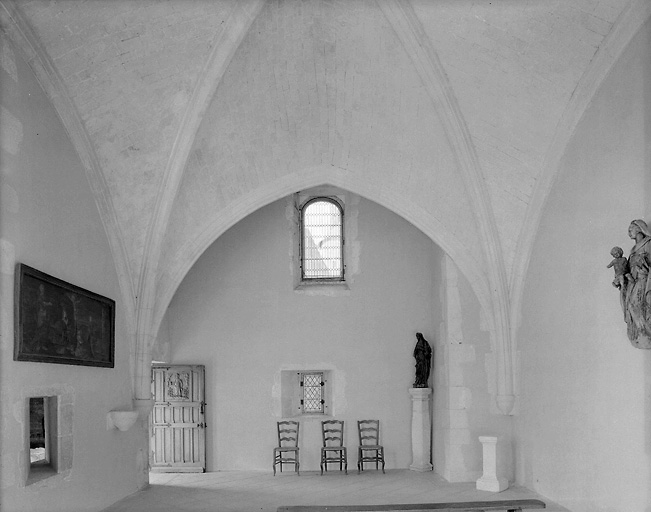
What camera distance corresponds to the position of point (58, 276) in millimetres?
6715

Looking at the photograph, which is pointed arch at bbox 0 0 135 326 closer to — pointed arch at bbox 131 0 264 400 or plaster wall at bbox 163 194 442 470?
pointed arch at bbox 131 0 264 400

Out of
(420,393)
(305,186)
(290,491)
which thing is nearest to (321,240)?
(305,186)

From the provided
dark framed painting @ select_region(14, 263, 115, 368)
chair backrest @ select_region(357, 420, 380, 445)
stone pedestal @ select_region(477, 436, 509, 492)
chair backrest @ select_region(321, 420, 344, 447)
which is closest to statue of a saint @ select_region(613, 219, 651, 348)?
stone pedestal @ select_region(477, 436, 509, 492)

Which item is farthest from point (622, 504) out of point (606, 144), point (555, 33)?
point (555, 33)

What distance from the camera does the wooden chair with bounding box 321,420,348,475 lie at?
1085 centimetres

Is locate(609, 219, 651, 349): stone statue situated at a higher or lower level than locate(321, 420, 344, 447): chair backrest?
higher

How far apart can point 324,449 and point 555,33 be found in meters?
6.36

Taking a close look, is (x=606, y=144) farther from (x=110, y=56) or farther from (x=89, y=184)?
(x=89, y=184)

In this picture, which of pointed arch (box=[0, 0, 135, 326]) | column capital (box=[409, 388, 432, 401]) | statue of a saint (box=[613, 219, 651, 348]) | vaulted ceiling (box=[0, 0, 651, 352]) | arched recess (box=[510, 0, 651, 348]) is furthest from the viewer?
column capital (box=[409, 388, 432, 401])

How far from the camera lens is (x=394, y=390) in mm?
11320

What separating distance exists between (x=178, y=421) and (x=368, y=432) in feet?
8.79

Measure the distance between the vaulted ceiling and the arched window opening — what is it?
1.91 meters

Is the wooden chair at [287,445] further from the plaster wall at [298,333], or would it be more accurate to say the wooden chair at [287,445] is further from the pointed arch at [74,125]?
the pointed arch at [74,125]

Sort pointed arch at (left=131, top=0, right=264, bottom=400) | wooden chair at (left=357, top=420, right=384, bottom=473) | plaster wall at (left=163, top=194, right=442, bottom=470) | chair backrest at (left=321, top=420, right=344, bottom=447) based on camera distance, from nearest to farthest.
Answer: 1. pointed arch at (left=131, top=0, right=264, bottom=400)
2. wooden chair at (left=357, top=420, right=384, bottom=473)
3. chair backrest at (left=321, top=420, right=344, bottom=447)
4. plaster wall at (left=163, top=194, right=442, bottom=470)
